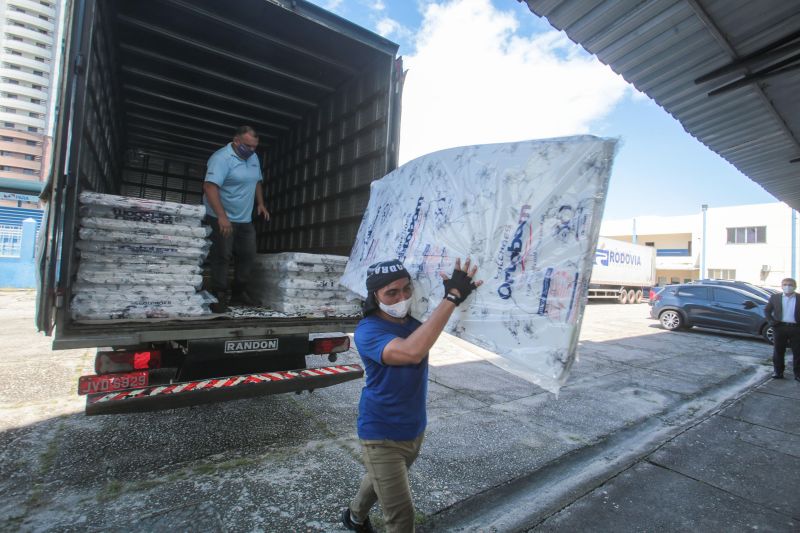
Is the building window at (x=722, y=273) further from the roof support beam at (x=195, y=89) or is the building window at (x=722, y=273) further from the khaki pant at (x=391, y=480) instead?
the khaki pant at (x=391, y=480)

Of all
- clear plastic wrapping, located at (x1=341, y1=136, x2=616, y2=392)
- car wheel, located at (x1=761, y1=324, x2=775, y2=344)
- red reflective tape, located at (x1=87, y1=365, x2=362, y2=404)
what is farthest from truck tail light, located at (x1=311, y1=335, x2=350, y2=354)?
car wheel, located at (x1=761, y1=324, x2=775, y2=344)

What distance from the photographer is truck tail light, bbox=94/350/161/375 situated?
2881 mm

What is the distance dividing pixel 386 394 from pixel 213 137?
21.8ft

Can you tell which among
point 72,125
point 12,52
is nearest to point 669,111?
point 72,125

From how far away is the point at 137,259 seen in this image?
3188 mm

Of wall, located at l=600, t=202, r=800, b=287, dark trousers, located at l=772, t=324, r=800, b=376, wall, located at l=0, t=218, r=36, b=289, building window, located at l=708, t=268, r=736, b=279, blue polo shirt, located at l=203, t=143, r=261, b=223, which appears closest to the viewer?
blue polo shirt, located at l=203, t=143, r=261, b=223

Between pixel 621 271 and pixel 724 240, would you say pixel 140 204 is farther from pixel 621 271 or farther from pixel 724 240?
pixel 724 240

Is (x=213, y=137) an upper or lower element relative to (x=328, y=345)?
upper

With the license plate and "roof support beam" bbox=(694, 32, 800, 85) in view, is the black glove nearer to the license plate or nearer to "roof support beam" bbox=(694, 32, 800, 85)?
the license plate

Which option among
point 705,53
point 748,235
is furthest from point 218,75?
point 748,235

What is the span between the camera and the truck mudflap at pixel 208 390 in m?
2.71

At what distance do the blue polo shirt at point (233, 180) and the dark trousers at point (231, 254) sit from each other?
0.11 m

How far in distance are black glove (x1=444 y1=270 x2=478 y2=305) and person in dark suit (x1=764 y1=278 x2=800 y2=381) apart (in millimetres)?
7652

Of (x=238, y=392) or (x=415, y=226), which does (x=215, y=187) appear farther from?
(x=415, y=226)
